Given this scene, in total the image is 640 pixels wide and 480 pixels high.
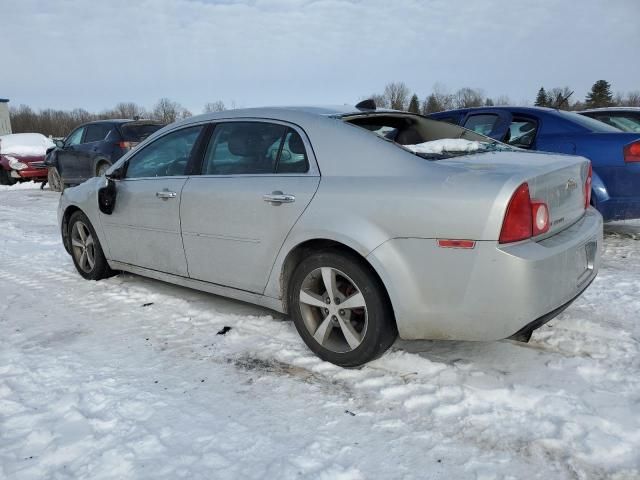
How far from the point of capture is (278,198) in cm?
307

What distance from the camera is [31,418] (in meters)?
2.49

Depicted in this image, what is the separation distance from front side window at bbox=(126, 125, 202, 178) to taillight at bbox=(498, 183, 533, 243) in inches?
95.4

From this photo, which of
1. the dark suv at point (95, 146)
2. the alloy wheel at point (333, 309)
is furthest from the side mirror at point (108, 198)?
the dark suv at point (95, 146)

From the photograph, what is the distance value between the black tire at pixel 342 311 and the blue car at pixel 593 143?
3.61 metres

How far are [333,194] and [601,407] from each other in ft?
5.63

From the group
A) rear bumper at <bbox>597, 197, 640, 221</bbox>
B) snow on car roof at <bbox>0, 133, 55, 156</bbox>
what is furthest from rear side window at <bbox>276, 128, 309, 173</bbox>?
snow on car roof at <bbox>0, 133, 55, 156</bbox>

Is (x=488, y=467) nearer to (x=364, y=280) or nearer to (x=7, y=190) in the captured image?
(x=364, y=280)

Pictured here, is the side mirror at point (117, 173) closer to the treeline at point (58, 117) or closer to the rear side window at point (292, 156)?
the rear side window at point (292, 156)

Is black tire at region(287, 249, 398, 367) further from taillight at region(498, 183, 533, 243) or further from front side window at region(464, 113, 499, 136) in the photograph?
front side window at region(464, 113, 499, 136)

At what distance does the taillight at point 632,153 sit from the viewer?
5145mm

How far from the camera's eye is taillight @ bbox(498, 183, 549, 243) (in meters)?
2.36

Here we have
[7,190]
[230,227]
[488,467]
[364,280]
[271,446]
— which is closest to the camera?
[488,467]

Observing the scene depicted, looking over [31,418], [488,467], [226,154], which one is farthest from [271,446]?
[226,154]

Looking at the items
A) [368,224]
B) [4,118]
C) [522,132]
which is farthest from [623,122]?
[4,118]
